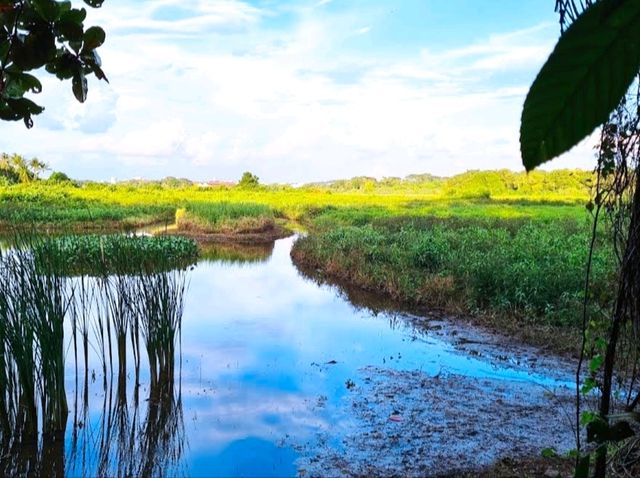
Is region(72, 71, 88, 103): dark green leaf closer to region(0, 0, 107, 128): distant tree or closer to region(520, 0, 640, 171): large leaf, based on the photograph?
region(0, 0, 107, 128): distant tree

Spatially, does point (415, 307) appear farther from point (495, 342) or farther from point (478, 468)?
point (478, 468)

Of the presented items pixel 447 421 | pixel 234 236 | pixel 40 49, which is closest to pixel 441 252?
pixel 447 421

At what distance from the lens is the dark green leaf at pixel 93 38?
1002mm

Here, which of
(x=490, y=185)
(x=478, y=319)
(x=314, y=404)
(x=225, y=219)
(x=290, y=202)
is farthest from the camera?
(x=490, y=185)

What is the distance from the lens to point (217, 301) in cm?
861

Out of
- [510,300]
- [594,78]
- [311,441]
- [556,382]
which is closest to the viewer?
[594,78]

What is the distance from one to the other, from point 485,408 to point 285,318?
359 centimetres

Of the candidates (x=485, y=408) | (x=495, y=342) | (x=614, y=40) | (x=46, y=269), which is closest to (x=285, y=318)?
(x=495, y=342)

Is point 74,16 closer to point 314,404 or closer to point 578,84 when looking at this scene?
point 578,84

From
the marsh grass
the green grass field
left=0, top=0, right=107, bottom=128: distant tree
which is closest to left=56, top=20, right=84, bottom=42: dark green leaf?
left=0, top=0, right=107, bottom=128: distant tree

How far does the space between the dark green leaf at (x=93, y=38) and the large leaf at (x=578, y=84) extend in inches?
39.2

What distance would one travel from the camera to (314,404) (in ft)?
15.3

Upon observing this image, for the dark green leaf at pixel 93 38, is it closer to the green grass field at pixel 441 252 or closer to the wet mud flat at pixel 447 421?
the green grass field at pixel 441 252

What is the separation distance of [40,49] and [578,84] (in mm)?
957
